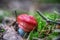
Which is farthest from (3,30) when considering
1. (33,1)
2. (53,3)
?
(33,1)

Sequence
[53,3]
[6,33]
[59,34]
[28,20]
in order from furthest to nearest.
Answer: [53,3] → [28,20] → [6,33] → [59,34]

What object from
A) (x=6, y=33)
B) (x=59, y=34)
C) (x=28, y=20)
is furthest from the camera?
(x=28, y=20)

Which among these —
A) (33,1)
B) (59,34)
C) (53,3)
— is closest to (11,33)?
(59,34)

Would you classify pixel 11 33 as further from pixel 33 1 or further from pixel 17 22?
pixel 33 1

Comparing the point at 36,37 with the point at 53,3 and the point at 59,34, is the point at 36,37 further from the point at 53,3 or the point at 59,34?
the point at 53,3

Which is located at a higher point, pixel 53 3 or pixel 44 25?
pixel 44 25

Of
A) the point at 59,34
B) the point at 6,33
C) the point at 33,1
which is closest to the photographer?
the point at 59,34

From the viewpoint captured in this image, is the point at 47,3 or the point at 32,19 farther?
the point at 47,3

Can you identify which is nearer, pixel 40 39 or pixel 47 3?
pixel 40 39

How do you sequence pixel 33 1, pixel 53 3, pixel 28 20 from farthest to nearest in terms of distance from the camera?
pixel 33 1
pixel 53 3
pixel 28 20
